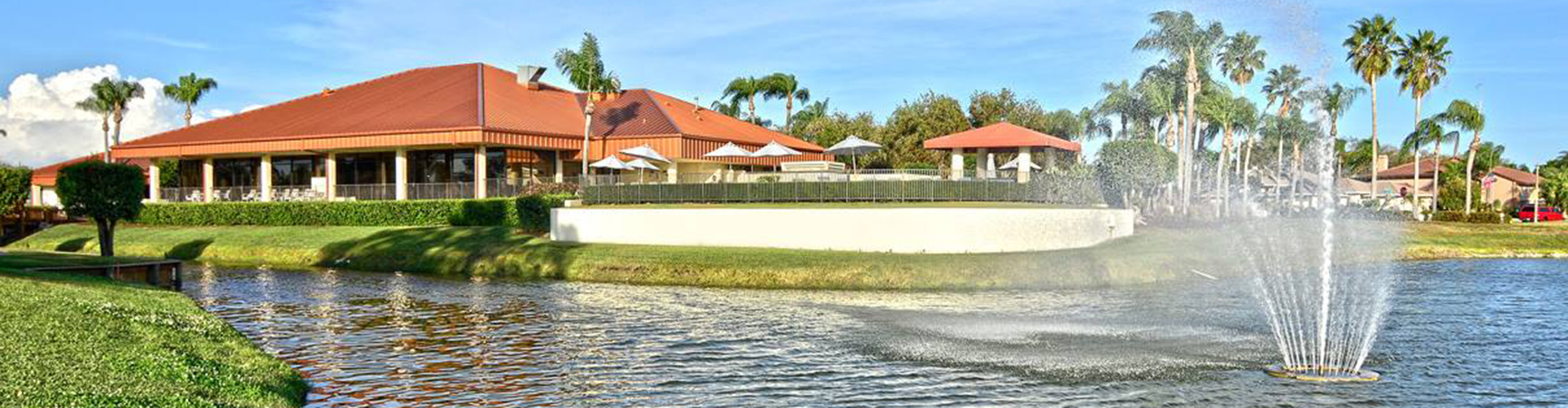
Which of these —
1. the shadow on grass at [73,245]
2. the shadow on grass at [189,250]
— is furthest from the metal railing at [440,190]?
the shadow on grass at [73,245]

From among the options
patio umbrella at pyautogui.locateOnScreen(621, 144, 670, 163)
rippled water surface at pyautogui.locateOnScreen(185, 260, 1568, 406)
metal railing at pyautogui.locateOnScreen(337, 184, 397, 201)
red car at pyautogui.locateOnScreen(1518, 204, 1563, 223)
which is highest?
patio umbrella at pyautogui.locateOnScreen(621, 144, 670, 163)

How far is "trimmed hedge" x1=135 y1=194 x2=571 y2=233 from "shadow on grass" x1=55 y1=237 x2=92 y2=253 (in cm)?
233

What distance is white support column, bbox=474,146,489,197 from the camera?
1967 inches

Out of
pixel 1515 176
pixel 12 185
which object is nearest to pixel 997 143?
pixel 12 185

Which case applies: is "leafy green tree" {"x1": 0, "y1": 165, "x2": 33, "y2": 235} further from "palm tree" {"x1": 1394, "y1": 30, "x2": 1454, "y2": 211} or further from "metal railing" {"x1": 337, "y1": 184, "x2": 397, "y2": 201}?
"palm tree" {"x1": 1394, "y1": 30, "x2": 1454, "y2": 211}

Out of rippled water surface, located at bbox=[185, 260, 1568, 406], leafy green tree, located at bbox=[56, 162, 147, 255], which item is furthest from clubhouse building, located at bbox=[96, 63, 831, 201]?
rippled water surface, located at bbox=[185, 260, 1568, 406]

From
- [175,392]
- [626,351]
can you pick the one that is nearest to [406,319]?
[626,351]

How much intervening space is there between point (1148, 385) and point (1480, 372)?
542 cm

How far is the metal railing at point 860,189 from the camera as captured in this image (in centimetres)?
3625

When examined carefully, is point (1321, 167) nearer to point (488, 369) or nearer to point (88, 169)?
A: point (488, 369)

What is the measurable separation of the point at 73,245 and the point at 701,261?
32966 millimetres

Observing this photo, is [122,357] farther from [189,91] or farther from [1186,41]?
[189,91]

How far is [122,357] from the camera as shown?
1237 cm

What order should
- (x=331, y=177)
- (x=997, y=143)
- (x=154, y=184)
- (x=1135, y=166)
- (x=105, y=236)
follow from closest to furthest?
1. (x=105, y=236)
2. (x=997, y=143)
3. (x=331, y=177)
4. (x=1135, y=166)
5. (x=154, y=184)
